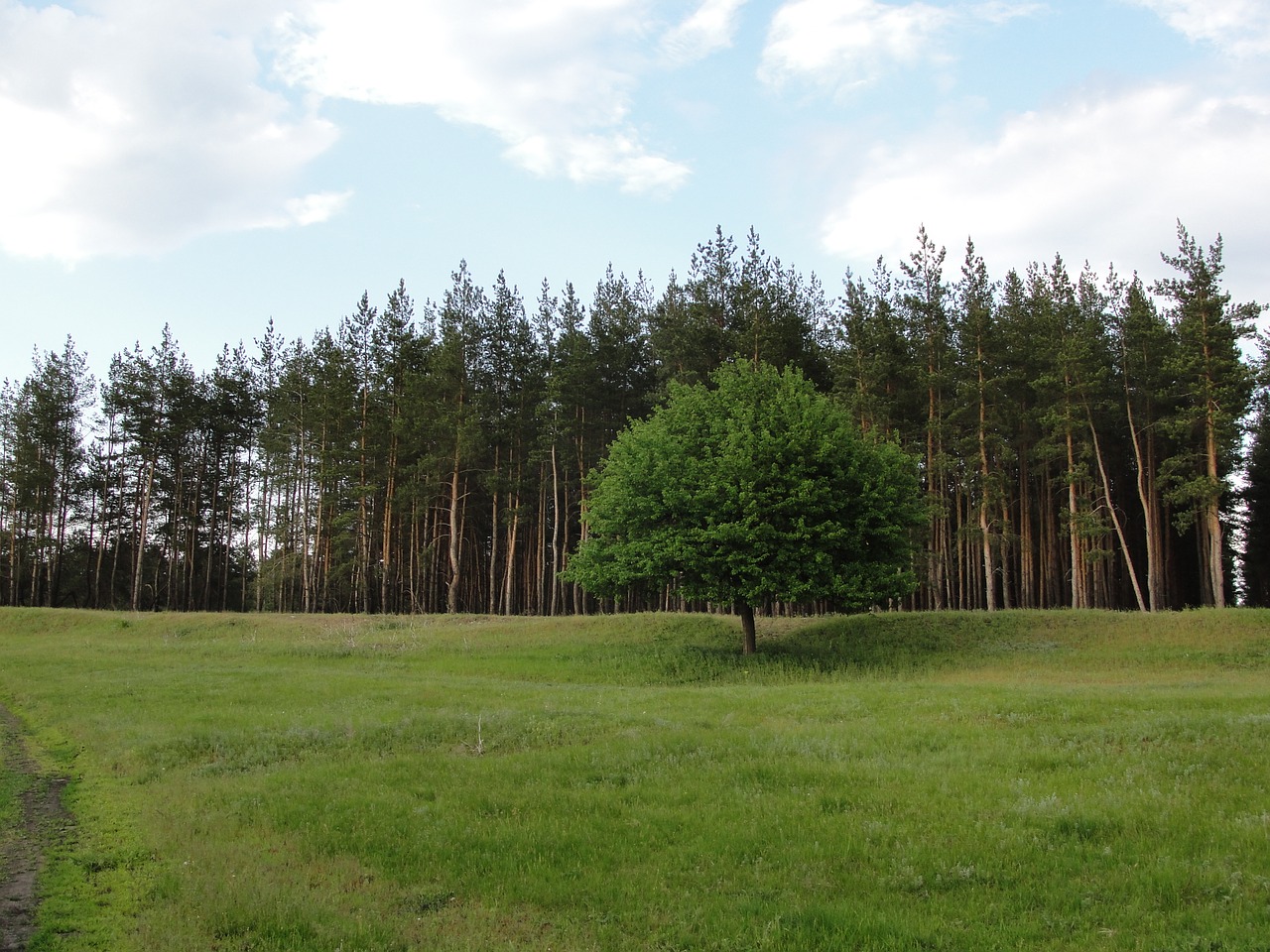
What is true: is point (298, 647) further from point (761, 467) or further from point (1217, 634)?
point (1217, 634)

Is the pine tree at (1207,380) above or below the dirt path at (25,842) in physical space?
above

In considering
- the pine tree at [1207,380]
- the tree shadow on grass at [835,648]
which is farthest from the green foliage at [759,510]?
the pine tree at [1207,380]

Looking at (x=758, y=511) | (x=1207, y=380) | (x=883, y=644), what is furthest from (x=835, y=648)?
(x=1207, y=380)

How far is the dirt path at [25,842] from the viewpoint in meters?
7.52

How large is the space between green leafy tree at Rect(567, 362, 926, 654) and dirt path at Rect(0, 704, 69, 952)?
21.1m

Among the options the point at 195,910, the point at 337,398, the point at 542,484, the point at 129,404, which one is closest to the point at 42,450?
the point at 129,404

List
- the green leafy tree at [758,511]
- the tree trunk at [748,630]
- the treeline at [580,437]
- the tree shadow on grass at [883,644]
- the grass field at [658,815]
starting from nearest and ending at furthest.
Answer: the grass field at [658,815]
the tree shadow on grass at [883,644]
the green leafy tree at [758,511]
the tree trunk at [748,630]
the treeline at [580,437]

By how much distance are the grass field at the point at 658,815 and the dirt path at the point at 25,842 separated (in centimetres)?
24

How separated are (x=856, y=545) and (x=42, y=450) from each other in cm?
6117

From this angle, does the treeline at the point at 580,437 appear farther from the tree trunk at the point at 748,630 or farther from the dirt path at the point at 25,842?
the dirt path at the point at 25,842

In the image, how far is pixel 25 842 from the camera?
1012 cm

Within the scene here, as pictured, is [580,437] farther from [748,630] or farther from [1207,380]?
[1207,380]

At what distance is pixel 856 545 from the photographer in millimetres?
33156

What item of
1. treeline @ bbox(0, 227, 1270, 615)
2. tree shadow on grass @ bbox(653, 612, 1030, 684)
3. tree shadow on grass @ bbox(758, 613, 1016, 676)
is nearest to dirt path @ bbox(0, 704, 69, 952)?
tree shadow on grass @ bbox(653, 612, 1030, 684)
